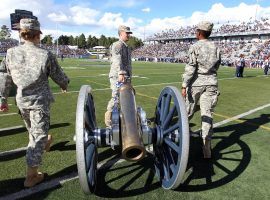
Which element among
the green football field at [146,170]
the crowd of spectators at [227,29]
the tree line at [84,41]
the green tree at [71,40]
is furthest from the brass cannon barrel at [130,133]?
the green tree at [71,40]

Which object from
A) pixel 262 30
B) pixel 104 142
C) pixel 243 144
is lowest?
pixel 243 144

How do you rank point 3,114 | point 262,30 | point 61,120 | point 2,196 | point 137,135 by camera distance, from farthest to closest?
point 262,30 < point 3,114 < point 61,120 < point 2,196 < point 137,135

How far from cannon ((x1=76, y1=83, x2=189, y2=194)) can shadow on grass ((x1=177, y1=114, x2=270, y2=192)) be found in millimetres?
473

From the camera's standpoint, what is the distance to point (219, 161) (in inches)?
188

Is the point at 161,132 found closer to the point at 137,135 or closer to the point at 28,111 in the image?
the point at 137,135

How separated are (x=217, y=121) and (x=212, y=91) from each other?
2743 millimetres

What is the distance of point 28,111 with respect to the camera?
12.3 ft

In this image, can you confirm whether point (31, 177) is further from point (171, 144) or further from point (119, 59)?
point (119, 59)

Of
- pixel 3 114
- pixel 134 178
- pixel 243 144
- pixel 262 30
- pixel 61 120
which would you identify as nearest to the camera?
pixel 134 178

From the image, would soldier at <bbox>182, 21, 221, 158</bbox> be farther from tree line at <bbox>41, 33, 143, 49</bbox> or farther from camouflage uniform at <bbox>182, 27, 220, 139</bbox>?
tree line at <bbox>41, 33, 143, 49</bbox>

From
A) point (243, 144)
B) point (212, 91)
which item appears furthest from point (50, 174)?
point (243, 144)

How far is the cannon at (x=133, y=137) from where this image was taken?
3025 millimetres

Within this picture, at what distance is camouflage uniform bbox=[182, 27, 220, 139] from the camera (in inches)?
186

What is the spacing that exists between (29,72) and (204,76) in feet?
8.74
